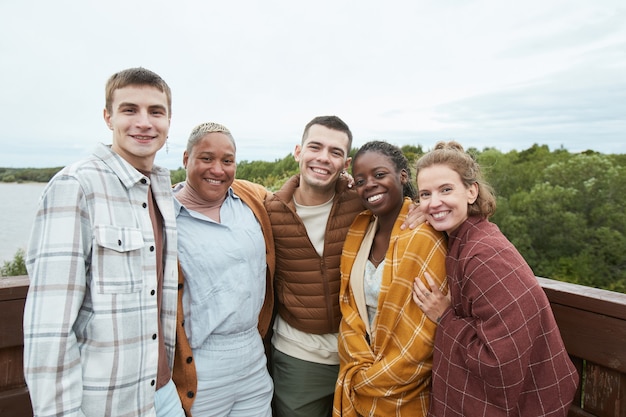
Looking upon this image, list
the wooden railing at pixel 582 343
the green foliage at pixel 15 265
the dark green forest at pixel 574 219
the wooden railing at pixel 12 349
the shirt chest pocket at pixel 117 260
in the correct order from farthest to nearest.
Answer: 1. the green foliage at pixel 15 265
2. the dark green forest at pixel 574 219
3. the wooden railing at pixel 12 349
4. the wooden railing at pixel 582 343
5. the shirt chest pocket at pixel 117 260

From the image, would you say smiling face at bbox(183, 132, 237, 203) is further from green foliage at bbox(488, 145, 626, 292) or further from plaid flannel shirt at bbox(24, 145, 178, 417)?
green foliage at bbox(488, 145, 626, 292)

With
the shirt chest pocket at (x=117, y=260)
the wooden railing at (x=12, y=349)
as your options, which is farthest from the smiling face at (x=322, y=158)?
the wooden railing at (x=12, y=349)

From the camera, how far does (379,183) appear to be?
7.27 feet

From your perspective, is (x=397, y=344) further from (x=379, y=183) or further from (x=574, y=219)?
(x=574, y=219)

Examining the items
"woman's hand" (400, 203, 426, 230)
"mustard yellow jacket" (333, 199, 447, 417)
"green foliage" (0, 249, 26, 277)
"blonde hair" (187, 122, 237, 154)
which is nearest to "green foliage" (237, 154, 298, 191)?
"blonde hair" (187, 122, 237, 154)

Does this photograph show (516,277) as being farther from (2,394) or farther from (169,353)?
(2,394)

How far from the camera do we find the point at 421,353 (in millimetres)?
1897

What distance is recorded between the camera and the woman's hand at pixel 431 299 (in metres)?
1.86

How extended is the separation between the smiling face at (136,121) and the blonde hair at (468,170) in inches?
48.9

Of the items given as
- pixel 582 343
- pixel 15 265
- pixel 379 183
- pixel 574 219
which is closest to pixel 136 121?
pixel 379 183

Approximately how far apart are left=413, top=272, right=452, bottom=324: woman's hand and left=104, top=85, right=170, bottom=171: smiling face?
1.33 m

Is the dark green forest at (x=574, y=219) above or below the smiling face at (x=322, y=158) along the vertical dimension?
below

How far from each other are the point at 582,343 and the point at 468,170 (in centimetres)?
88

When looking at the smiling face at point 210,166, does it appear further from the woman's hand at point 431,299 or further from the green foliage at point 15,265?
the green foliage at point 15,265
